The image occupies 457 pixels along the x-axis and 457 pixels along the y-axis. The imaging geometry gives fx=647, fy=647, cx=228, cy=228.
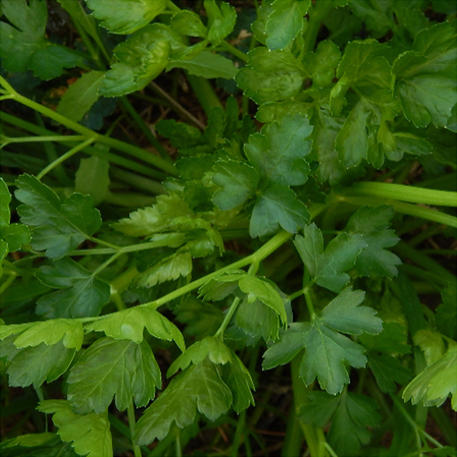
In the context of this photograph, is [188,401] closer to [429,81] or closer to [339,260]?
[339,260]

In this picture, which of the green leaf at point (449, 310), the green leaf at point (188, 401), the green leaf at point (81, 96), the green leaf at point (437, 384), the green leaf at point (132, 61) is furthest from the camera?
the green leaf at point (81, 96)

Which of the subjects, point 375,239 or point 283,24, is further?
point 375,239

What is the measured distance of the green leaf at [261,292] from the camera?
0.84m

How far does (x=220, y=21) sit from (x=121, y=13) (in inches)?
5.8

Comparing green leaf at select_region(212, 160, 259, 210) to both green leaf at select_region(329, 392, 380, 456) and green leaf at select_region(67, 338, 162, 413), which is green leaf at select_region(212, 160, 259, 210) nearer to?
green leaf at select_region(67, 338, 162, 413)

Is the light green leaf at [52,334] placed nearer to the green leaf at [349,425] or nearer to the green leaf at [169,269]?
the green leaf at [169,269]

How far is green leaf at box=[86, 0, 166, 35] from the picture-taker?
0.96 metres

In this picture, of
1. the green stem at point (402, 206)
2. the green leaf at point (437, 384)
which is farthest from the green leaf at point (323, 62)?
the green leaf at point (437, 384)

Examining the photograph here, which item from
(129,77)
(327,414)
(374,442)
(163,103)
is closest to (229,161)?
(129,77)

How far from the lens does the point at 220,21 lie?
0.98 metres

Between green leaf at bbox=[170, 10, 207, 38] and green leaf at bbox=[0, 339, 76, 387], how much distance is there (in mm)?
510

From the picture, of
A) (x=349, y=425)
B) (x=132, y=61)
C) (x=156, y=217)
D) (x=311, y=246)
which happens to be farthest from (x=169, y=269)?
(x=349, y=425)

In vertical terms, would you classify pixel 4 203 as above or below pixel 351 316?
above

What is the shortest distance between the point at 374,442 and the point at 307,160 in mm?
732
